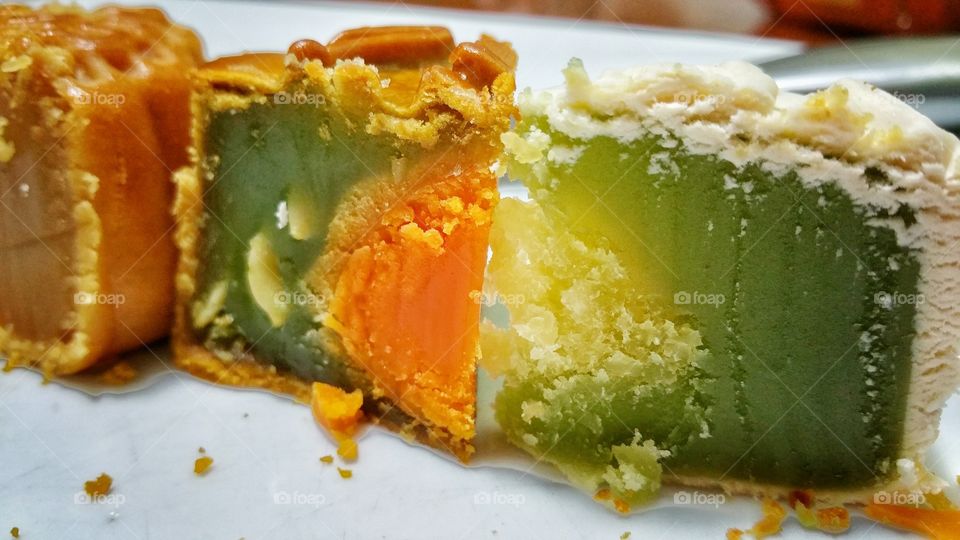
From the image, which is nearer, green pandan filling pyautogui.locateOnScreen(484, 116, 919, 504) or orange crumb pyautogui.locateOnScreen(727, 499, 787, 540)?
green pandan filling pyautogui.locateOnScreen(484, 116, 919, 504)

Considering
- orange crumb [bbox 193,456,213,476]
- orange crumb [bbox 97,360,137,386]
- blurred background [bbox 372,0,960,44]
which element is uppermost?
blurred background [bbox 372,0,960,44]

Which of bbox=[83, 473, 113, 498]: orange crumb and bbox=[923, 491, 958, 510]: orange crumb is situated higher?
bbox=[923, 491, 958, 510]: orange crumb

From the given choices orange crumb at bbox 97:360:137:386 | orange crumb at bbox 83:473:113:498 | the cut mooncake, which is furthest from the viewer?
orange crumb at bbox 97:360:137:386

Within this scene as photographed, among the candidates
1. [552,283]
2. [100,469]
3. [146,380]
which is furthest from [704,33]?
[100,469]

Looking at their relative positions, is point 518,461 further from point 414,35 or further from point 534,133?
point 414,35

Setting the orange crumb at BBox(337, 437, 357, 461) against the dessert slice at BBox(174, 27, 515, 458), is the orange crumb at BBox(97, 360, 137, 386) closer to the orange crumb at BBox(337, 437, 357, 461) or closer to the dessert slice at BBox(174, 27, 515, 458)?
the dessert slice at BBox(174, 27, 515, 458)

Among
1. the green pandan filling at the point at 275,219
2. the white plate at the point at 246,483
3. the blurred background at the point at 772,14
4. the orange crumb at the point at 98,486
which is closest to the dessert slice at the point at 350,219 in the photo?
the green pandan filling at the point at 275,219

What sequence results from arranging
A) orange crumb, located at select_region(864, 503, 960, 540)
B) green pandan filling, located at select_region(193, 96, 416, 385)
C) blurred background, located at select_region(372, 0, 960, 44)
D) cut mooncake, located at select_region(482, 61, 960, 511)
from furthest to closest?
blurred background, located at select_region(372, 0, 960, 44) → green pandan filling, located at select_region(193, 96, 416, 385) → orange crumb, located at select_region(864, 503, 960, 540) → cut mooncake, located at select_region(482, 61, 960, 511)

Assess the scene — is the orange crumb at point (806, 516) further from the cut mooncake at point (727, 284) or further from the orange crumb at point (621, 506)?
the orange crumb at point (621, 506)

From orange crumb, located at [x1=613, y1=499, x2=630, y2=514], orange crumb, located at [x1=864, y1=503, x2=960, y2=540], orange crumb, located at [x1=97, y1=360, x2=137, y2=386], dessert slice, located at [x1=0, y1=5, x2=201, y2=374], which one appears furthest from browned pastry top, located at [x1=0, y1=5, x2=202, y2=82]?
orange crumb, located at [x1=864, y1=503, x2=960, y2=540]
